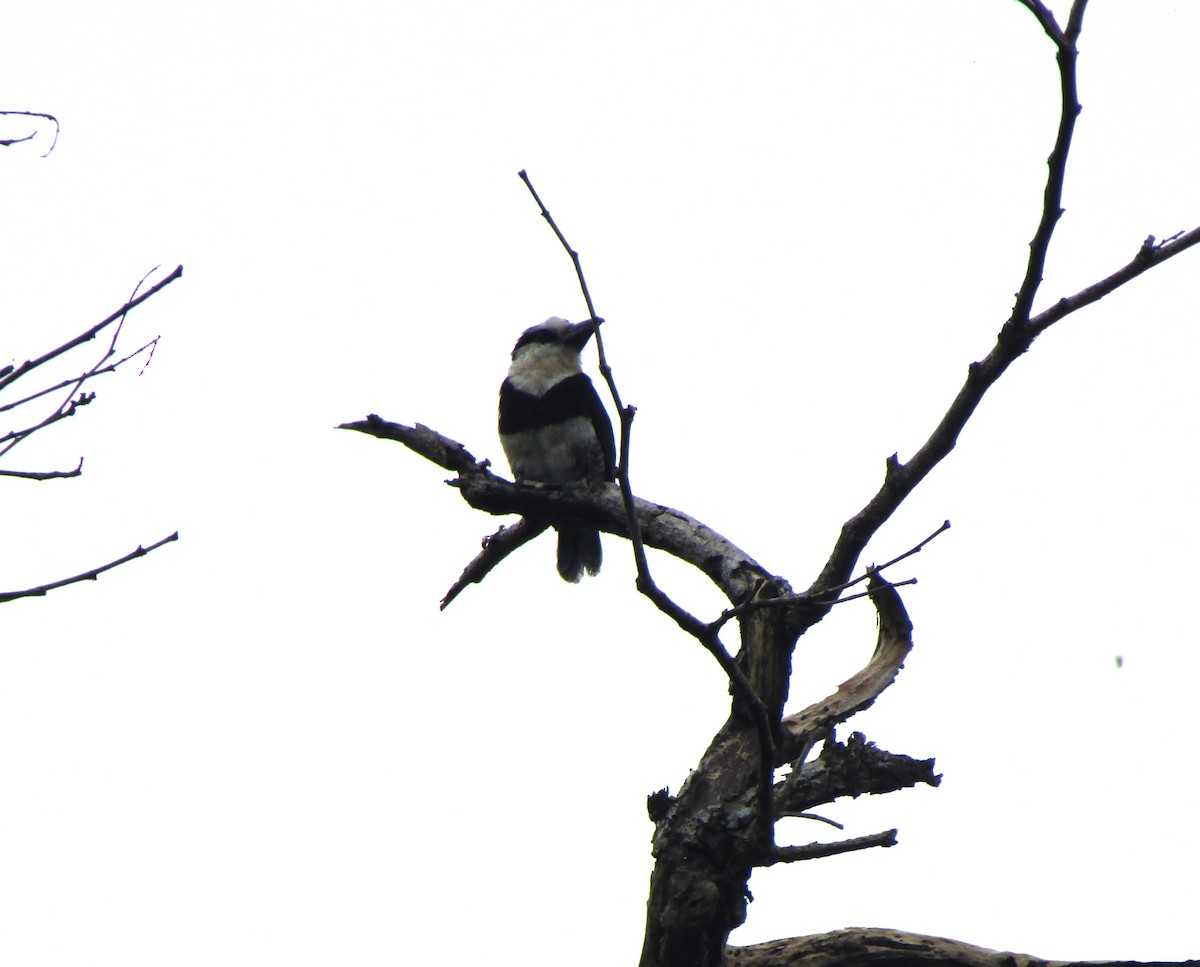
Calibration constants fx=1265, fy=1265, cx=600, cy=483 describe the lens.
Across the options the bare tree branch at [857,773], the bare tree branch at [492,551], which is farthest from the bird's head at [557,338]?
the bare tree branch at [857,773]

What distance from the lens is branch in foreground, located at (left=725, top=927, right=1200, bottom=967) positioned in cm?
308

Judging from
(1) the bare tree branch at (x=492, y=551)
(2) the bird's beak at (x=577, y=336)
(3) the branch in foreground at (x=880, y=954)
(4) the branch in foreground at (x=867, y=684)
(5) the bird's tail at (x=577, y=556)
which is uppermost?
(2) the bird's beak at (x=577, y=336)

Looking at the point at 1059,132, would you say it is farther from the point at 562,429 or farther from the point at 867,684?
the point at 562,429

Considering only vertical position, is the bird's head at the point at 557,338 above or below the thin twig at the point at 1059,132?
above

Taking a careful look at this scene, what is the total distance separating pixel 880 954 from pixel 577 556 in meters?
2.57

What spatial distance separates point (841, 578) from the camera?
2930 millimetres

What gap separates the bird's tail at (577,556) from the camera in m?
5.37

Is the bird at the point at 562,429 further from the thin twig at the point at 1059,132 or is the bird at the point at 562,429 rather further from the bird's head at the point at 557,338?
the thin twig at the point at 1059,132

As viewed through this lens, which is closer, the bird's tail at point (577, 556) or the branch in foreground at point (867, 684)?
the branch in foreground at point (867, 684)

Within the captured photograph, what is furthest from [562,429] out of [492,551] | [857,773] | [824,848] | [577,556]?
[824,848]

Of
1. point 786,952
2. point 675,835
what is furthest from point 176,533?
point 786,952

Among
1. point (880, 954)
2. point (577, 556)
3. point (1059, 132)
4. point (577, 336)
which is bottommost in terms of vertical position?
point (880, 954)

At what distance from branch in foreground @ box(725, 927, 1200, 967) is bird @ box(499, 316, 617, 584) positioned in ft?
7.00

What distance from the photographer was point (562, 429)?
5.16m
